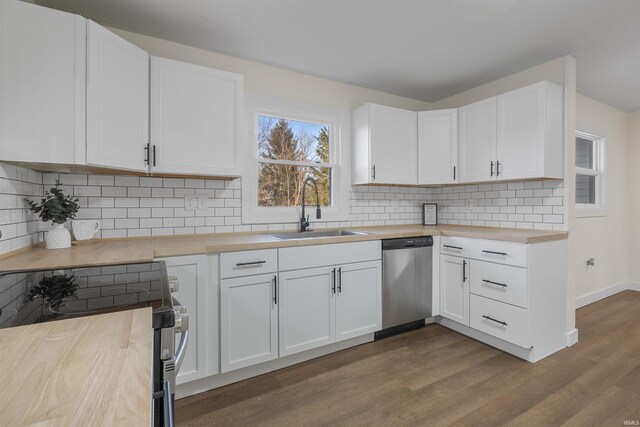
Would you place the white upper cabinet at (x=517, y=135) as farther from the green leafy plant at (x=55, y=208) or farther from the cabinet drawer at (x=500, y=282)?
the green leafy plant at (x=55, y=208)

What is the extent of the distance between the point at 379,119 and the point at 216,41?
5.22 ft

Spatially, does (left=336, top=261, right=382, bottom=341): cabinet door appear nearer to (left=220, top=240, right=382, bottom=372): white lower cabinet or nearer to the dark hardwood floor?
(left=220, top=240, right=382, bottom=372): white lower cabinet

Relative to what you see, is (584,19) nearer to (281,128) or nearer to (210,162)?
(281,128)

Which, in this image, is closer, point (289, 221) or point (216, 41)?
point (216, 41)

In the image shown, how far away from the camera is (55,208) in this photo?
Result: 1.79 m

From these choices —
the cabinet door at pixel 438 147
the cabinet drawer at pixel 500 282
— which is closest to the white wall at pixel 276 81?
the cabinet door at pixel 438 147

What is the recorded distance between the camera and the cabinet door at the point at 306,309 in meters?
2.17

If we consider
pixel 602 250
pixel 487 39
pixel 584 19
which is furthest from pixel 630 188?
pixel 487 39

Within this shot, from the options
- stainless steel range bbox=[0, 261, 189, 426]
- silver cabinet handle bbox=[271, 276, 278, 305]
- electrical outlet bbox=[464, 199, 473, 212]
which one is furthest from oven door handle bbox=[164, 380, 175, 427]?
electrical outlet bbox=[464, 199, 473, 212]

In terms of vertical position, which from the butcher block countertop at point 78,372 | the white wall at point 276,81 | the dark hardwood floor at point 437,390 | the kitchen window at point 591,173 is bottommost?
the dark hardwood floor at point 437,390

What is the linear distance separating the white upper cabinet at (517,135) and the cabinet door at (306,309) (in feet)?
5.87

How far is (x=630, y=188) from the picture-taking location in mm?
4055

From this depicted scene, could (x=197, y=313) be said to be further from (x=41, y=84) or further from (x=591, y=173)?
(x=591, y=173)

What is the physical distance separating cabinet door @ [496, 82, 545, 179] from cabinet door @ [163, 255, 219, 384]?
102 inches
